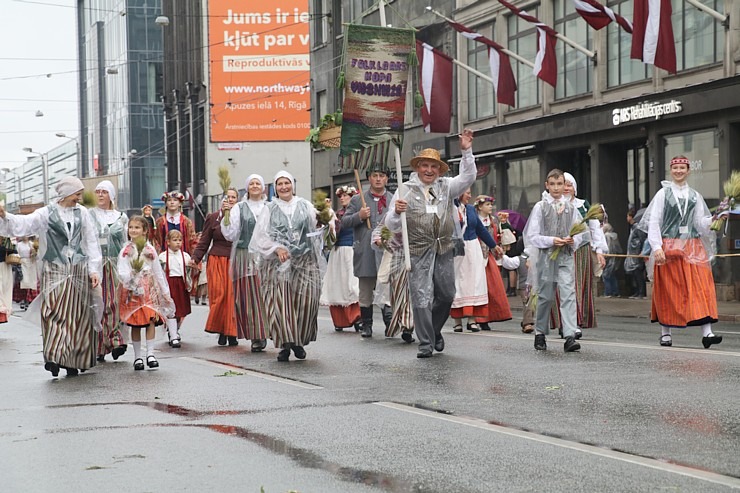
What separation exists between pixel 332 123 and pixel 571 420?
2255 cm

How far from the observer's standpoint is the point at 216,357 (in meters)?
13.6

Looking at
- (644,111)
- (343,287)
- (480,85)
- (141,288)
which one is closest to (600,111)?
(644,111)

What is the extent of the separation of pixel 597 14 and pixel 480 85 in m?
10.7

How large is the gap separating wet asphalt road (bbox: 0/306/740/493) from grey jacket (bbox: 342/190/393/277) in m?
3.74

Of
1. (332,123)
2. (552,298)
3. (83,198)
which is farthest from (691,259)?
(332,123)

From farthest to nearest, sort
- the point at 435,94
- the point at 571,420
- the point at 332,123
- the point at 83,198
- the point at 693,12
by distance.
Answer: the point at 435,94
the point at 332,123
the point at 693,12
the point at 83,198
the point at 571,420

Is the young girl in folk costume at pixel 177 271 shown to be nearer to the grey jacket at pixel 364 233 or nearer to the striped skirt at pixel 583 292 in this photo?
the grey jacket at pixel 364 233

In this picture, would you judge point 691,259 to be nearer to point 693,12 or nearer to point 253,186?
point 253,186

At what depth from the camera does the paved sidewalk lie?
19719mm

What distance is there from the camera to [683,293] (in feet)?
42.5

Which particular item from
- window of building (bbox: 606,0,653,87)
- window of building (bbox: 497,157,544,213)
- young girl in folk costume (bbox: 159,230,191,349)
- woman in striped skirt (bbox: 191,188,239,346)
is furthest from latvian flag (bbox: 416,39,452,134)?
woman in striped skirt (bbox: 191,188,239,346)

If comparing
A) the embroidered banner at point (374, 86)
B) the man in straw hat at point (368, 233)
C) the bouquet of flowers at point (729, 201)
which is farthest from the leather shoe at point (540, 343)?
the man in straw hat at point (368, 233)

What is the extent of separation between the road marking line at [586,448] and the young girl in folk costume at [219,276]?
7.12 meters

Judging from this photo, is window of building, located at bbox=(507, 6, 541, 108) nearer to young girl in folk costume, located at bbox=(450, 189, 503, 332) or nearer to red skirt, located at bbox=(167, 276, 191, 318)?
young girl in folk costume, located at bbox=(450, 189, 503, 332)
